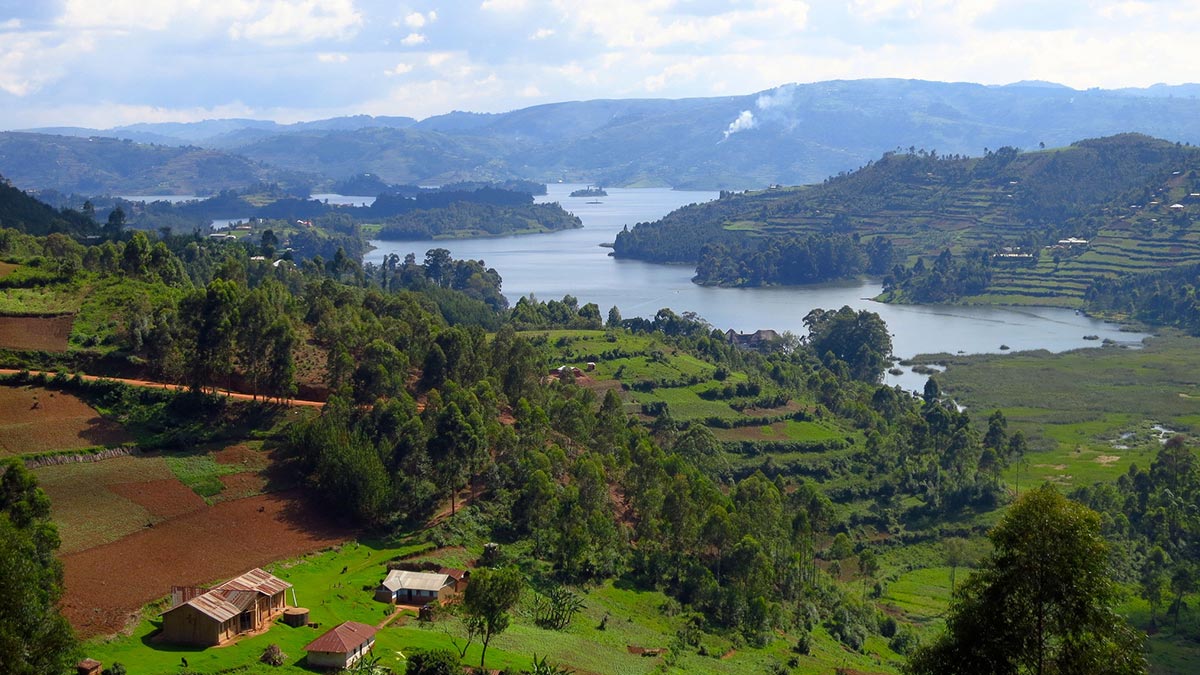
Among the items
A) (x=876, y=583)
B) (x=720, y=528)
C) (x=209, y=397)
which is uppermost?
(x=209, y=397)

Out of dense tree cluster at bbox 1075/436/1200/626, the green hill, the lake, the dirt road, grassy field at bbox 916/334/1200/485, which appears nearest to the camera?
the dirt road

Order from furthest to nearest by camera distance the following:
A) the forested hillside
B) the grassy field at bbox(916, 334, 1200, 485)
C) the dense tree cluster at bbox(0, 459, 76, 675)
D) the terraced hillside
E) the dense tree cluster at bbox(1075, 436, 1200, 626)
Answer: the terraced hillside
the grassy field at bbox(916, 334, 1200, 485)
the dense tree cluster at bbox(1075, 436, 1200, 626)
the forested hillside
the dense tree cluster at bbox(0, 459, 76, 675)

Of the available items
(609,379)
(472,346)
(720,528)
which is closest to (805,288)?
(609,379)

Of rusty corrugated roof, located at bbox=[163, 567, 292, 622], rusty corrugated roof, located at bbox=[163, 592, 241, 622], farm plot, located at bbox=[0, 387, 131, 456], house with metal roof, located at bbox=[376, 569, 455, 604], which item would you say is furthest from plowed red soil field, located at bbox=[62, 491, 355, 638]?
farm plot, located at bbox=[0, 387, 131, 456]

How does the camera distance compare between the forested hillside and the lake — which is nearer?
the forested hillside

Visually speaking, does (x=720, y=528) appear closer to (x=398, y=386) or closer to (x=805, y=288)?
(x=398, y=386)

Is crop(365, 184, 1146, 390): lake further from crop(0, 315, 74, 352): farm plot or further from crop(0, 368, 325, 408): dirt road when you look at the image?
crop(0, 315, 74, 352): farm plot
